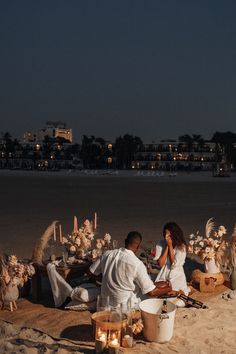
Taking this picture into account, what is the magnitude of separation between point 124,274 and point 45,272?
1812 mm

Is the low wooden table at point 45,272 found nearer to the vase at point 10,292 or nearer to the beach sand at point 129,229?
the vase at point 10,292

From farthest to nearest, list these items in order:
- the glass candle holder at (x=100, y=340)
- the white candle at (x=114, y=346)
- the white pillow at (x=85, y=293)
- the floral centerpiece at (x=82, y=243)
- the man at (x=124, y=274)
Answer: the floral centerpiece at (x=82, y=243)
the white pillow at (x=85, y=293)
the man at (x=124, y=274)
the glass candle holder at (x=100, y=340)
the white candle at (x=114, y=346)

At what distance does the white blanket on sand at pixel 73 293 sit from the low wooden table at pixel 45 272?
0.28 metres

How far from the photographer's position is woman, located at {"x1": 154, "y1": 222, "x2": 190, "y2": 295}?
6969 mm

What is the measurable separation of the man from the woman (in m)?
1.08

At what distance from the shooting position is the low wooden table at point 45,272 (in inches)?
273

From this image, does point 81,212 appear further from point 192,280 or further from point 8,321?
point 8,321

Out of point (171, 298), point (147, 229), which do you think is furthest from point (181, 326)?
point (147, 229)

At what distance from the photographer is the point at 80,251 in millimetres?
7562

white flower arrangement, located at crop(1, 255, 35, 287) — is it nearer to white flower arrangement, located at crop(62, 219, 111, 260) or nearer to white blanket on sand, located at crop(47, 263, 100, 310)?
white blanket on sand, located at crop(47, 263, 100, 310)

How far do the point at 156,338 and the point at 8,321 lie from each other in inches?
Result: 83.5

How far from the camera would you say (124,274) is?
5711mm

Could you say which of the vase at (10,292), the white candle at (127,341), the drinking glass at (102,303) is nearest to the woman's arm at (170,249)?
the drinking glass at (102,303)

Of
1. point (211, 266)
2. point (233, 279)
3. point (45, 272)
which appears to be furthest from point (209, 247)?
point (45, 272)
